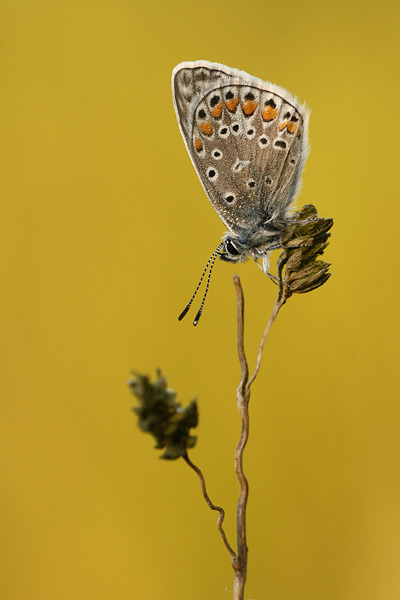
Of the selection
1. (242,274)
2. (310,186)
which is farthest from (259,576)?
(310,186)

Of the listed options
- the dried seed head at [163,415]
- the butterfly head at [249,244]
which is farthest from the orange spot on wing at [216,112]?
the dried seed head at [163,415]

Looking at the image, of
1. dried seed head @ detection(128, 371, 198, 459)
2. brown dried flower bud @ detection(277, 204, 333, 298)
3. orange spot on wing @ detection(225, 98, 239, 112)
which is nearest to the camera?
dried seed head @ detection(128, 371, 198, 459)

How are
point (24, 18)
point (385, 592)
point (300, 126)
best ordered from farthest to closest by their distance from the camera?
point (24, 18) < point (385, 592) < point (300, 126)

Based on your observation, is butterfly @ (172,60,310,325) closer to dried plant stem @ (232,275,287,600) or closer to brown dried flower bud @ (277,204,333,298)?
brown dried flower bud @ (277,204,333,298)

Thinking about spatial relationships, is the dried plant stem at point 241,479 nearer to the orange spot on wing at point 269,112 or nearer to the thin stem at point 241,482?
the thin stem at point 241,482

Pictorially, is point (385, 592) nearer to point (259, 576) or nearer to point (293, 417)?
point (259, 576)

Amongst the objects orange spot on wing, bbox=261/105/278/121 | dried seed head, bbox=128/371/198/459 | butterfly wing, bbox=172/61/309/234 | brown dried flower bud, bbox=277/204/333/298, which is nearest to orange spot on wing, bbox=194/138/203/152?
butterfly wing, bbox=172/61/309/234

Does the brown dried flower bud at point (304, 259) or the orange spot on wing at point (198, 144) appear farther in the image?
the orange spot on wing at point (198, 144)
